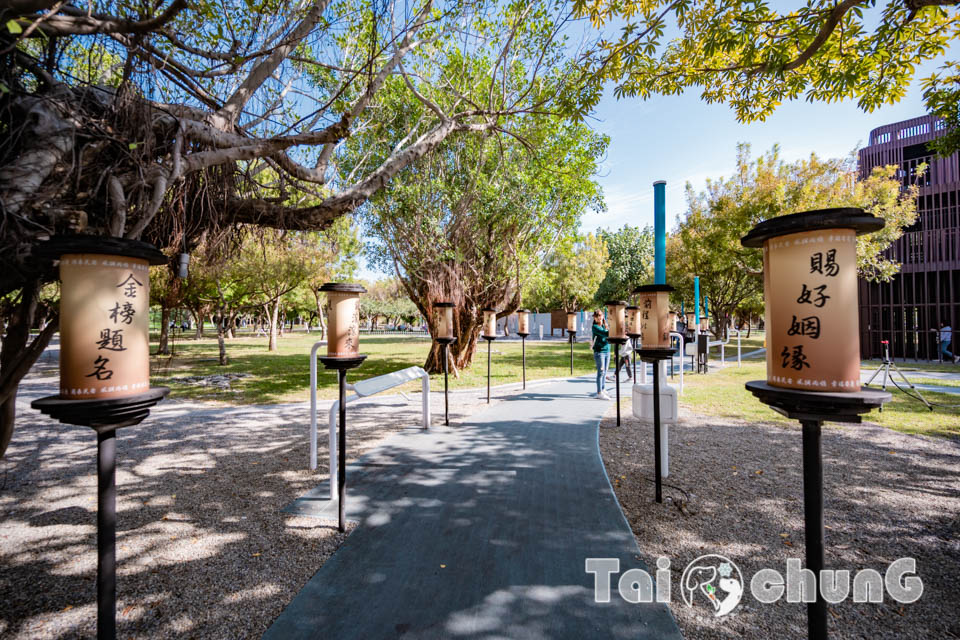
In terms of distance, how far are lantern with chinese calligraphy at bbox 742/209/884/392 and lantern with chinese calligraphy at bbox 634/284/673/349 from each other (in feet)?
7.77

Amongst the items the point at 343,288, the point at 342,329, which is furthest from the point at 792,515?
the point at 343,288

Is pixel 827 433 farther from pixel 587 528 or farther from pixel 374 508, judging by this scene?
pixel 374 508

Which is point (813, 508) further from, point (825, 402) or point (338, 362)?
point (338, 362)

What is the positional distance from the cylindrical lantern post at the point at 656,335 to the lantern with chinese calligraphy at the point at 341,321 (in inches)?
114

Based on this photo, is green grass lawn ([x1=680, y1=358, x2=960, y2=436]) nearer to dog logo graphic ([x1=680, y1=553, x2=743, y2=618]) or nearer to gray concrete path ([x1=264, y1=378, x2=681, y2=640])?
gray concrete path ([x1=264, y1=378, x2=681, y2=640])

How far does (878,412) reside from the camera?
812 centimetres

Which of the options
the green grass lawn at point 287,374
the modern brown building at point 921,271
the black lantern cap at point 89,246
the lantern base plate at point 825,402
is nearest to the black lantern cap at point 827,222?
the lantern base plate at point 825,402

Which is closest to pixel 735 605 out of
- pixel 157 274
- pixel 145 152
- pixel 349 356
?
pixel 349 356

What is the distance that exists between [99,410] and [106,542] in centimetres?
71

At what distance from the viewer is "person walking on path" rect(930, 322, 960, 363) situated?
56.5ft

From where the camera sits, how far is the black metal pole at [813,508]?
5.96ft

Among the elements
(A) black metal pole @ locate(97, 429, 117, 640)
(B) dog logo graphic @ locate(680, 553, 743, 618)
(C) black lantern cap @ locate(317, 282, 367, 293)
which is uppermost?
(C) black lantern cap @ locate(317, 282, 367, 293)

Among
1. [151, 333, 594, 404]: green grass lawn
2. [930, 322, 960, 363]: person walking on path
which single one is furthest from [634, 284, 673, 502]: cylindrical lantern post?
[930, 322, 960, 363]: person walking on path

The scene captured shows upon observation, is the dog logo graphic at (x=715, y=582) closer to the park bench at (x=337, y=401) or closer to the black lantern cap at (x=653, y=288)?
the black lantern cap at (x=653, y=288)
